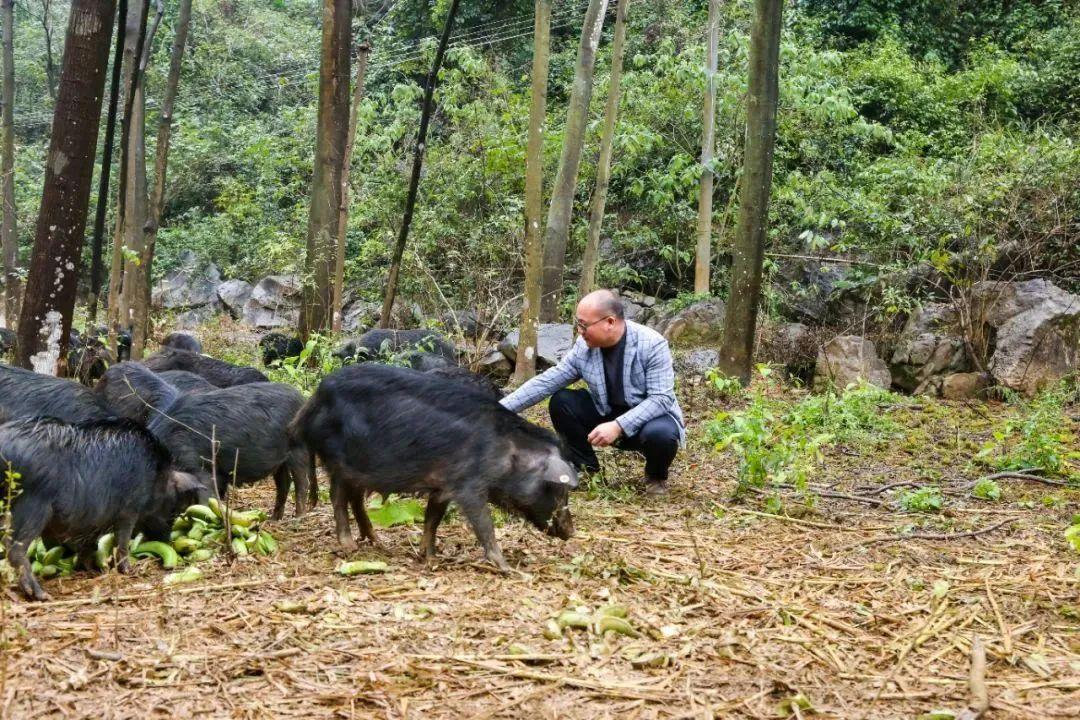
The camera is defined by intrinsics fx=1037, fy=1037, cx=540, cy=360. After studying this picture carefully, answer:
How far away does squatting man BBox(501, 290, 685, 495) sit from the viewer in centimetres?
659

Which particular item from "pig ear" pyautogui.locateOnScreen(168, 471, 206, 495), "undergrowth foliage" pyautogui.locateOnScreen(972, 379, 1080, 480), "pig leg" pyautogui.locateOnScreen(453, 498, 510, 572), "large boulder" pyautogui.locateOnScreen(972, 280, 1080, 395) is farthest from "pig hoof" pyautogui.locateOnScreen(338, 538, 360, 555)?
"large boulder" pyautogui.locateOnScreen(972, 280, 1080, 395)

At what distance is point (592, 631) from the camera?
13.4 ft

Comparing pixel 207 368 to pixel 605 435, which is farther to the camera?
pixel 207 368

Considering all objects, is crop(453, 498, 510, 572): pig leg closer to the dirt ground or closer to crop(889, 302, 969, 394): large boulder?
the dirt ground

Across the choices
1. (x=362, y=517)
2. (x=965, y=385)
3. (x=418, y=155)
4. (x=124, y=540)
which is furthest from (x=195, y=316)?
(x=124, y=540)

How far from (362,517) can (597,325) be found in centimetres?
194

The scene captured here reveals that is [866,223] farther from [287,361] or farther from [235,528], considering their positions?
[235,528]

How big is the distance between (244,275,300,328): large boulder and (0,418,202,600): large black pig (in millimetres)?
17901

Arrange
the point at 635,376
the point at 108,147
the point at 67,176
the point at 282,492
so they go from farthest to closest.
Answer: the point at 108,147
the point at 67,176
the point at 635,376
the point at 282,492

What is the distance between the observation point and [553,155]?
1986cm

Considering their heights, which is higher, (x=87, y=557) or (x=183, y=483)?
(x=183, y=483)

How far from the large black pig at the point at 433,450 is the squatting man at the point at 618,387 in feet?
3.68

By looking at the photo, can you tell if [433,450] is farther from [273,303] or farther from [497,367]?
[273,303]

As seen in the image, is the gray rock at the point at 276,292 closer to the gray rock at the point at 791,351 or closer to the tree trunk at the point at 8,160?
the tree trunk at the point at 8,160
